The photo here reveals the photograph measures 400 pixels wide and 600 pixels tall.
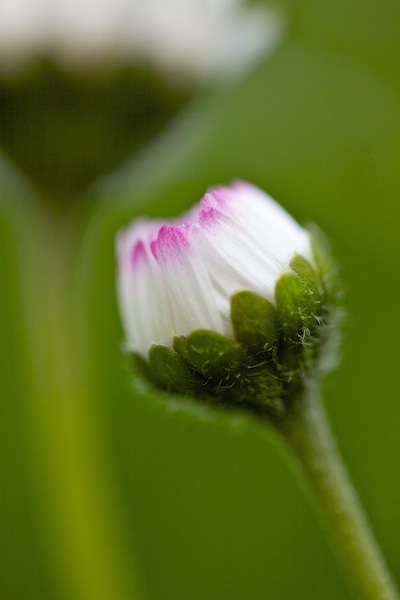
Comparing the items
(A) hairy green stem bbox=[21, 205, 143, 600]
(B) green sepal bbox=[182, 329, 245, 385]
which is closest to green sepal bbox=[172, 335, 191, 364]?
(B) green sepal bbox=[182, 329, 245, 385]

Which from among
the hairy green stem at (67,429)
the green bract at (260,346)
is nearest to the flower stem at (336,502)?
the green bract at (260,346)

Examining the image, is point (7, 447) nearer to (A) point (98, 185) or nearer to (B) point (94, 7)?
(A) point (98, 185)

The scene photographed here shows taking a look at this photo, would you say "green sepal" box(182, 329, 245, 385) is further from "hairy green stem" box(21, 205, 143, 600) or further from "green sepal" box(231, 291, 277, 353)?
"hairy green stem" box(21, 205, 143, 600)

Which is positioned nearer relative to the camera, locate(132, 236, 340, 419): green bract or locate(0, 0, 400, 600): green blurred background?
locate(132, 236, 340, 419): green bract

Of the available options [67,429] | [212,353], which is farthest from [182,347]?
[67,429]

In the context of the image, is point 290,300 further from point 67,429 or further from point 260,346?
point 67,429
